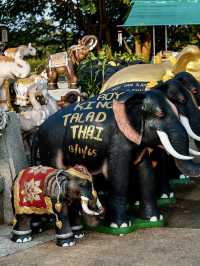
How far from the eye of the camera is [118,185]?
15.5 feet

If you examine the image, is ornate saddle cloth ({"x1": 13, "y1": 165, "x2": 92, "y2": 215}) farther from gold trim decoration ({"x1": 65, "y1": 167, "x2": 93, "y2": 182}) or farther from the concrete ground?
the concrete ground

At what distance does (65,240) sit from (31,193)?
1.40 ft

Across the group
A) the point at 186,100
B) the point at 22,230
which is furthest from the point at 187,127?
the point at 22,230

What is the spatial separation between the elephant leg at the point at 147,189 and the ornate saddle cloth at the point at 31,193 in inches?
31.3

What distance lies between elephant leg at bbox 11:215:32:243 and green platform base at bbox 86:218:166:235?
0.55 m

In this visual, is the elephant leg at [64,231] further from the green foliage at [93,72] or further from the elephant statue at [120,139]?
the green foliage at [93,72]

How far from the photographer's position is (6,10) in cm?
2156

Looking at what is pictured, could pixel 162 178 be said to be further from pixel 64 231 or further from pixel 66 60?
pixel 66 60

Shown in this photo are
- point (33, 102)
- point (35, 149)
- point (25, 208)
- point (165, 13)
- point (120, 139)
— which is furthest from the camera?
point (165, 13)

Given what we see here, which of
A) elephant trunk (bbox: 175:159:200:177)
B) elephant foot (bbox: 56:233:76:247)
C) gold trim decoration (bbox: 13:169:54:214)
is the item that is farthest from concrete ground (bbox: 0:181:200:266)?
elephant trunk (bbox: 175:159:200:177)

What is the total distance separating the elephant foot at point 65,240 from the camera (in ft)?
14.2

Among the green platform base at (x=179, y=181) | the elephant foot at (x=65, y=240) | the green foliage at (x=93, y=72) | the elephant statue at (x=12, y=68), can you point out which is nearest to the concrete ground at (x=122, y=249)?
the elephant foot at (x=65, y=240)

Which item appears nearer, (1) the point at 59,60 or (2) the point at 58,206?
(2) the point at 58,206

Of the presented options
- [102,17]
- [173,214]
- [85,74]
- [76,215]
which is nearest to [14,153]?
[76,215]
